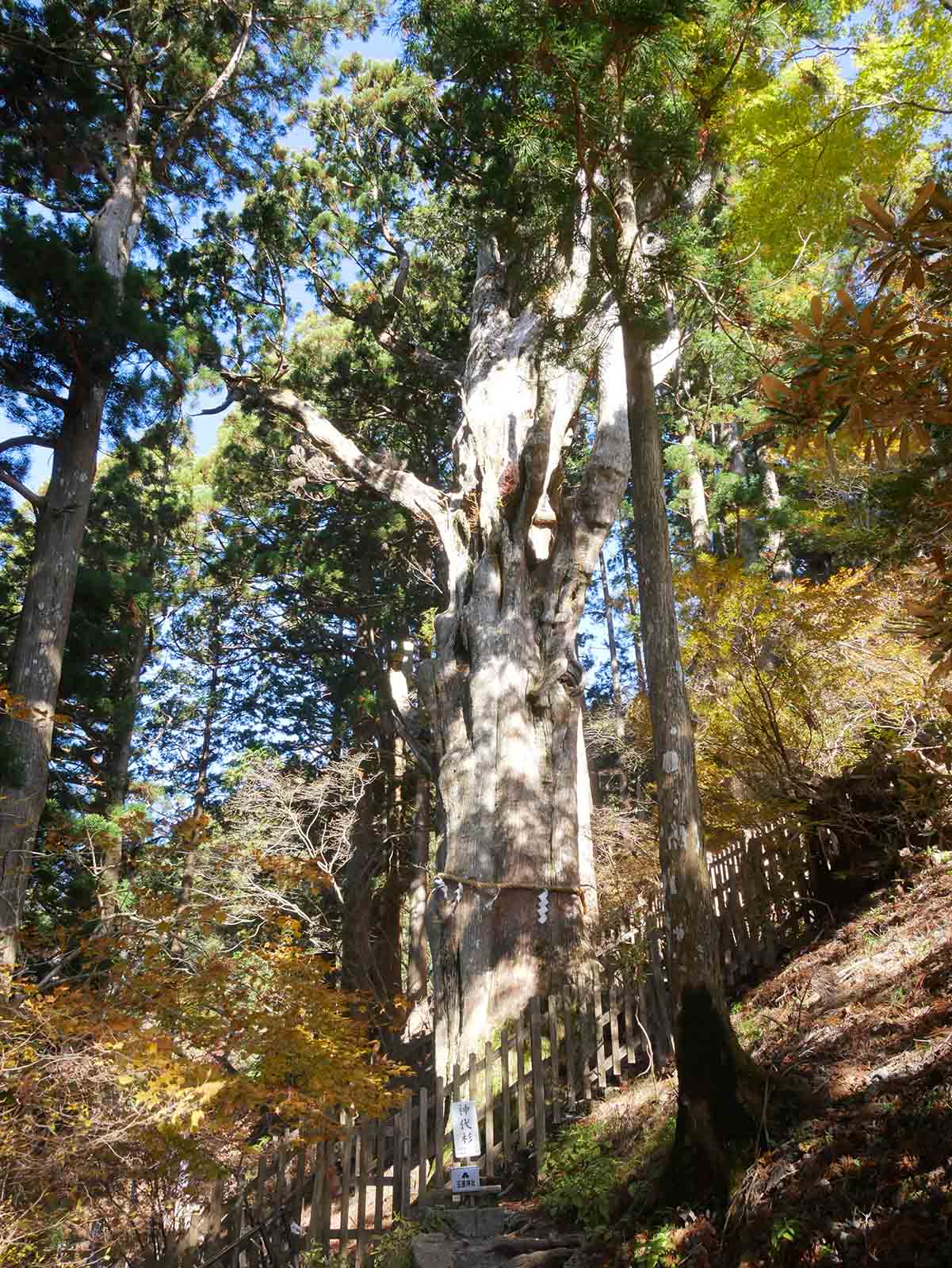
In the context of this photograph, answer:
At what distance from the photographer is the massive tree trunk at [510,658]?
8508mm

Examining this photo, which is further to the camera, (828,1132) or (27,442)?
(27,442)

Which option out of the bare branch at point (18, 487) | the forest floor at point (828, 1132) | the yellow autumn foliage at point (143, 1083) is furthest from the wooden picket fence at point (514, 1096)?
the bare branch at point (18, 487)

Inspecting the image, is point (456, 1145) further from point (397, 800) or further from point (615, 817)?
point (397, 800)

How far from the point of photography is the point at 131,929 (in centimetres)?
736

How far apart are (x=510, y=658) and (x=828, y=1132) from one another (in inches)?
248

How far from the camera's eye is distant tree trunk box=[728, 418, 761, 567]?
16.5 m

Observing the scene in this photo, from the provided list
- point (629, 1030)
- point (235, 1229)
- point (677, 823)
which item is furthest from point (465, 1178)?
point (677, 823)

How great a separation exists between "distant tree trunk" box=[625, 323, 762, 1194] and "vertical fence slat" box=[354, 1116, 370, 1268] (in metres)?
2.71

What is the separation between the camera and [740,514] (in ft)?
59.7

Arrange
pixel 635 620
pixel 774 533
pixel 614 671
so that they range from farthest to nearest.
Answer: pixel 614 671, pixel 635 620, pixel 774 533

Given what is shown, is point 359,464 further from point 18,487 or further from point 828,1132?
point 828,1132

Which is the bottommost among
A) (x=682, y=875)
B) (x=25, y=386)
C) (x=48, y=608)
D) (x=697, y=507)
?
(x=682, y=875)

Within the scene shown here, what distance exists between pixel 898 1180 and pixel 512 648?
6.90 m

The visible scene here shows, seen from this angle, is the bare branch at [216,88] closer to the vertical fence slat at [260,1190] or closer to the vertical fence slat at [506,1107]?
the vertical fence slat at [506,1107]
